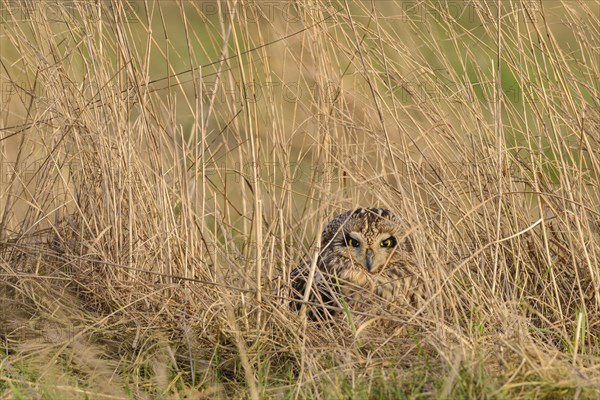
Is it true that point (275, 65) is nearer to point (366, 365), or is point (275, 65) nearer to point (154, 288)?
point (154, 288)

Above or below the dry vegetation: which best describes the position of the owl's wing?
below

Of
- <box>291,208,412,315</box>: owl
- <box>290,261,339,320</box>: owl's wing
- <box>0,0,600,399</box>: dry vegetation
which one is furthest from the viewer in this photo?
<box>291,208,412,315</box>: owl

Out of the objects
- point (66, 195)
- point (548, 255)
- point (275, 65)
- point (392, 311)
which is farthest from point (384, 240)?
point (275, 65)

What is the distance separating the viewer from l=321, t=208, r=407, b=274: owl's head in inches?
134

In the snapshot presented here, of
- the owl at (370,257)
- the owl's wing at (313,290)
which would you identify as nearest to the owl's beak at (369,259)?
the owl at (370,257)

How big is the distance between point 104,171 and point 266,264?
0.62 meters

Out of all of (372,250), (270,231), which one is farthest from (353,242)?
(270,231)

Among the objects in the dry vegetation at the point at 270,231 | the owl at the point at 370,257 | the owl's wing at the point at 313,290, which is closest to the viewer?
the dry vegetation at the point at 270,231

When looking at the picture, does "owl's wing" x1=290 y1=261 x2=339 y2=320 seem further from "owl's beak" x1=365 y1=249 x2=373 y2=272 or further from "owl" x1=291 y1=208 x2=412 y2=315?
"owl's beak" x1=365 y1=249 x2=373 y2=272

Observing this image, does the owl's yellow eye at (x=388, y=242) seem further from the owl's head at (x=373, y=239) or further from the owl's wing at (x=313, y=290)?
the owl's wing at (x=313, y=290)

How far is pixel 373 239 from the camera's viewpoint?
340 centimetres

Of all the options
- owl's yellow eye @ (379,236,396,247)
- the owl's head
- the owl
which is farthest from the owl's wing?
owl's yellow eye @ (379,236,396,247)

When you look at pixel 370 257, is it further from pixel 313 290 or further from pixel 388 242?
pixel 313 290

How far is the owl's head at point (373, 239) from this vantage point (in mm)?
3398
